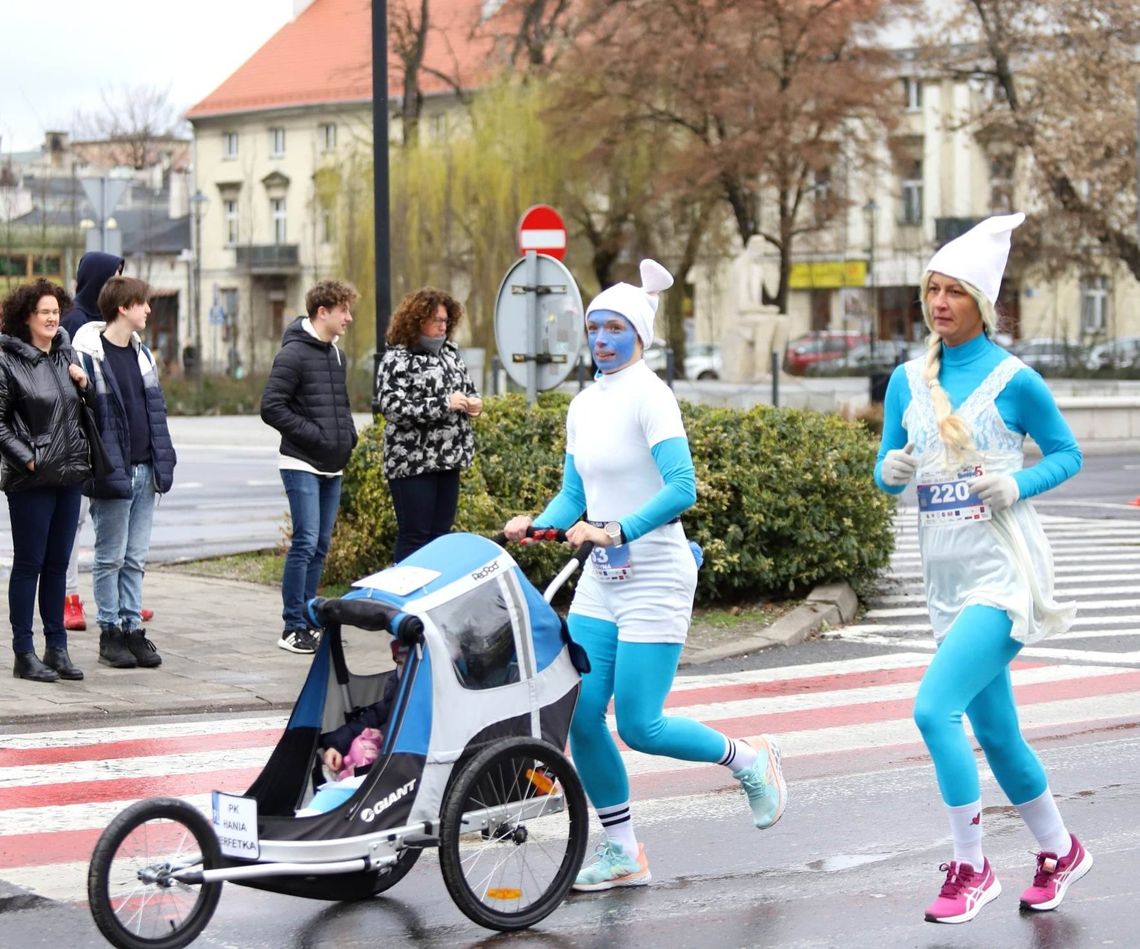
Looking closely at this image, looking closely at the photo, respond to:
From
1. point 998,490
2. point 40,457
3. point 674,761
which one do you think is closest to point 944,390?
point 998,490

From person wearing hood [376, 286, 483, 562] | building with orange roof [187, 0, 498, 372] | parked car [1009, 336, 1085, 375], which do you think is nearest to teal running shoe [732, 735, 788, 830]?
person wearing hood [376, 286, 483, 562]

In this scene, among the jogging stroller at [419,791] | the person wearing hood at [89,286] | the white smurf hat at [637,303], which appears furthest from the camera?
the person wearing hood at [89,286]

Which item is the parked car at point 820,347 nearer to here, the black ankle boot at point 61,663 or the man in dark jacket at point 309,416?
the man in dark jacket at point 309,416

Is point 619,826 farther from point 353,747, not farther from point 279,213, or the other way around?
point 279,213

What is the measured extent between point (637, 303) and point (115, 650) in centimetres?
497

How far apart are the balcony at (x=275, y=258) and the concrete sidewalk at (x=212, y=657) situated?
7126 cm

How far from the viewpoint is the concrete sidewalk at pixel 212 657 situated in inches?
348

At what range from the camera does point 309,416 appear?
33.9 ft

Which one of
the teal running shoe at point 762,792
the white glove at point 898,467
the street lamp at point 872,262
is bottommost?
the teal running shoe at point 762,792

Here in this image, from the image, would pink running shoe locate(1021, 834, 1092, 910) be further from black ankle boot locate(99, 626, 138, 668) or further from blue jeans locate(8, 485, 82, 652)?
black ankle boot locate(99, 626, 138, 668)

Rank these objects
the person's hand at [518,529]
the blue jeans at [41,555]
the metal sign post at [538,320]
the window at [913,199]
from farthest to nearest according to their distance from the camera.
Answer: the window at [913,199]
the metal sign post at [538,320]
the blue jeans at [41,555]
the person's hand at [518,529]

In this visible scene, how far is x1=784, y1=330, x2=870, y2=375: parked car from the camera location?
2151 inches

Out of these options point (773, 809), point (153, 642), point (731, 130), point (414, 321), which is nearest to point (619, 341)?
point (773, 809)

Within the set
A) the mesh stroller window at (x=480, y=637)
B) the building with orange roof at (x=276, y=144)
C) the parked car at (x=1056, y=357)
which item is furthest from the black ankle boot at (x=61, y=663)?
the building with orange roof at (x=276, y=144)
